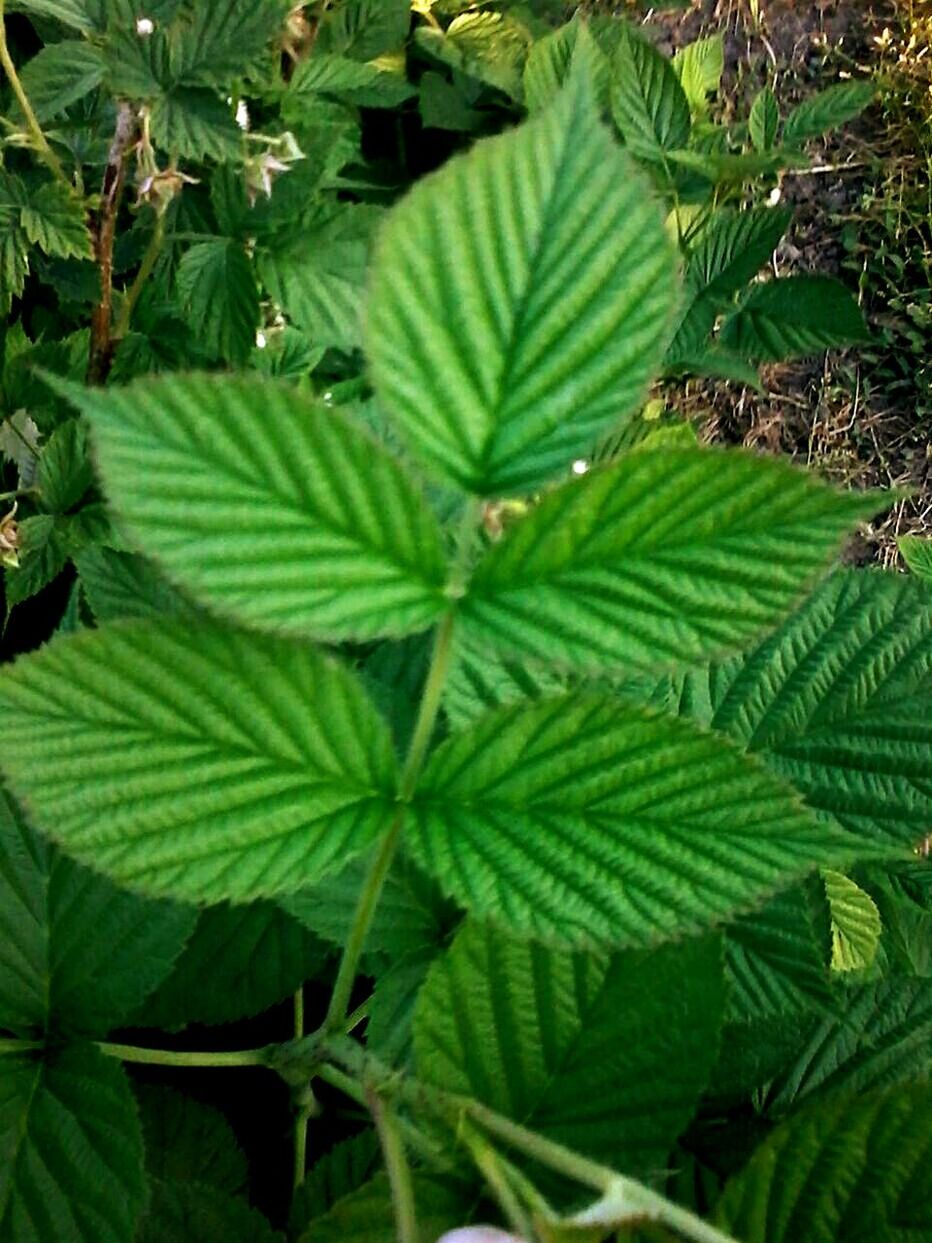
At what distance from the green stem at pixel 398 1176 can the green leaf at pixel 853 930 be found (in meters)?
0.37

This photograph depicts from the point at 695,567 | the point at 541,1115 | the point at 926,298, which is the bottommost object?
the point at 926,298

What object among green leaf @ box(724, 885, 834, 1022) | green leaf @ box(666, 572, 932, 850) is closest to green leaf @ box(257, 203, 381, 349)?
green leaf @ box(666, 572, 932, 850)

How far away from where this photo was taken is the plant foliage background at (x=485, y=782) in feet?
1.15

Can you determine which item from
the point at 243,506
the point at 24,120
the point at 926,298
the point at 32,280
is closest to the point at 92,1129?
the point at 243,506

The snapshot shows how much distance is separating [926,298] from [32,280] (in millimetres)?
1573

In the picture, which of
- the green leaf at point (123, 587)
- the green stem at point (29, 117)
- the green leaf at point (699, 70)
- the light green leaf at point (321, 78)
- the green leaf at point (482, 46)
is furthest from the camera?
the green leaf at point (699, 70)

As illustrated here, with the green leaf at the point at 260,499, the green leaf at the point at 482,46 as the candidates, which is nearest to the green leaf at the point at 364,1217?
the green leaf at the point at 260,499

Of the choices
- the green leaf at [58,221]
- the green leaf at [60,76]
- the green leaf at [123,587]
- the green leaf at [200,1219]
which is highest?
the green leaf at [60,76]

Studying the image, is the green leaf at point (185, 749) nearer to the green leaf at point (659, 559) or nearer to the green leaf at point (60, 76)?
the green leaf at point (659, 559)

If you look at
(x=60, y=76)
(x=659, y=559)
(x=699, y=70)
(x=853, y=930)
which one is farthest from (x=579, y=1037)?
(x=699, y=70)

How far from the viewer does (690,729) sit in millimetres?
384

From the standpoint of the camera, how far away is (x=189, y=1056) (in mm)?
503

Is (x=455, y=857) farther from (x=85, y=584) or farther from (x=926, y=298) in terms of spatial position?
(x=926, y=298)

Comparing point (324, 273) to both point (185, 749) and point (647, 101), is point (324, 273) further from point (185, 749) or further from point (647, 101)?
point (185, 749)
